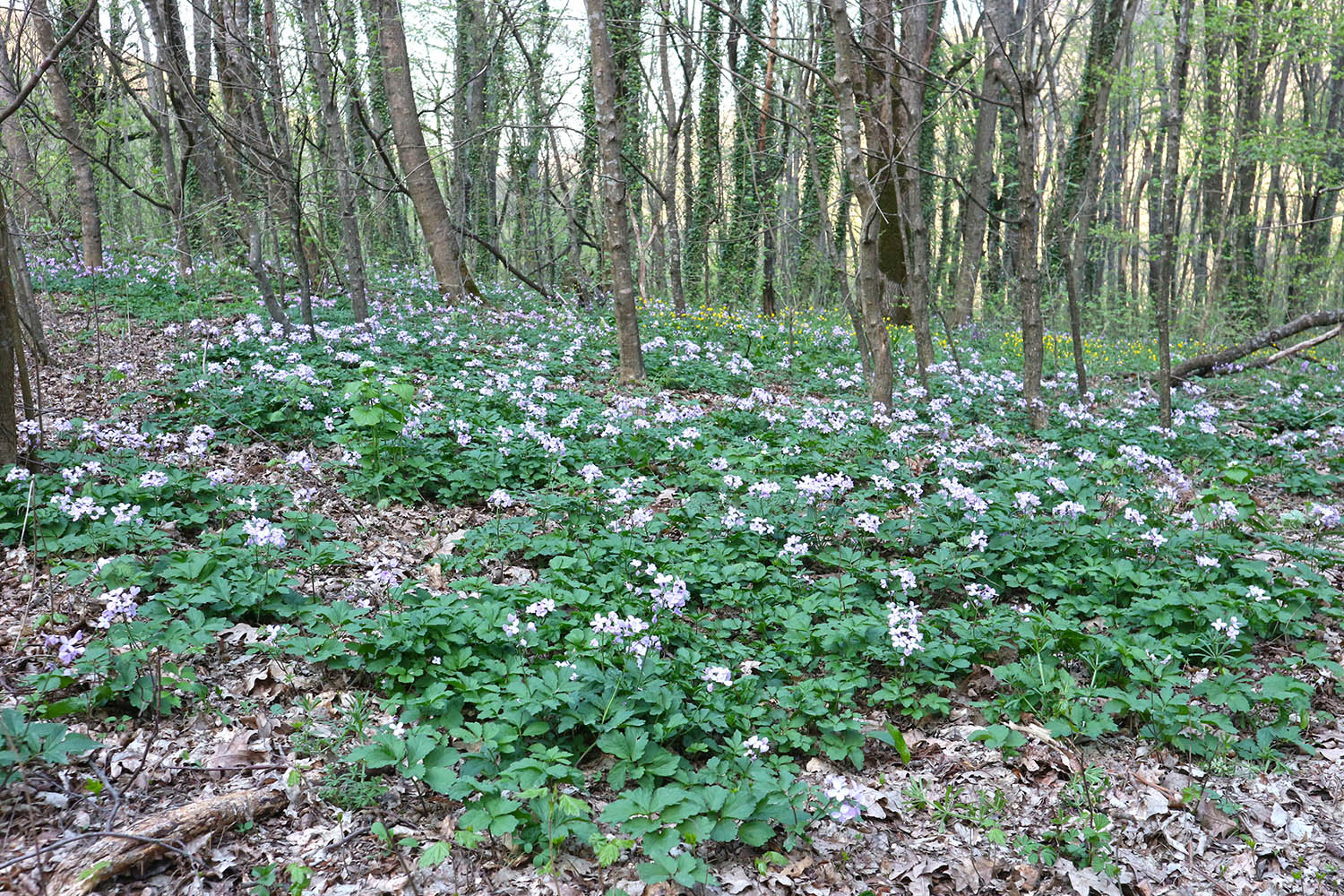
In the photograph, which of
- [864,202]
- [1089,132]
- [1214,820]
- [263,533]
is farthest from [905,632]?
[1089,132]

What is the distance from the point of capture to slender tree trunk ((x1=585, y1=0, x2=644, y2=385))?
8156 millimetres

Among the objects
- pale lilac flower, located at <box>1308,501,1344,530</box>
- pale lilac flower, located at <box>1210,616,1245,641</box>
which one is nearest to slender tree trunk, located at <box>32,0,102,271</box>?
pale lilac flower, located at <box>1210,616,1245,641</box>

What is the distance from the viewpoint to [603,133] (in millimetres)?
8328

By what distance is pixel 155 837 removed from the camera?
2434mm

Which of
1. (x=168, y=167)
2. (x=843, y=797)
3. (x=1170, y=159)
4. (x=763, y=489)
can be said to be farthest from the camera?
(x=168, y=167)

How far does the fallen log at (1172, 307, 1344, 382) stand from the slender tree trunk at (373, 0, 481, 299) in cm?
1070

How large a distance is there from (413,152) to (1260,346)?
12.2m

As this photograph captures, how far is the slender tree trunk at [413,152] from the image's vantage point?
10883mm

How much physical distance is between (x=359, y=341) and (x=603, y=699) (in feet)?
22.3

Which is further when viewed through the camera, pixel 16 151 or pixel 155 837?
pixel 16 151

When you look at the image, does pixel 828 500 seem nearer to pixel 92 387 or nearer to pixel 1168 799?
pixel 1168 799

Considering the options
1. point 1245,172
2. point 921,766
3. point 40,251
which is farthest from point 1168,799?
point 1245,172

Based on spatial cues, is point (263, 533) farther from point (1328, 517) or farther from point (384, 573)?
point (1328, 517)

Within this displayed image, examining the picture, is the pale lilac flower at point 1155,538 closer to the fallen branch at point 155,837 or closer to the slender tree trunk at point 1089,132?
the fallen branch at point 155,837
